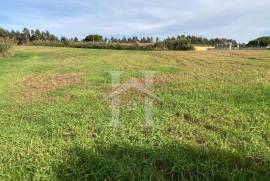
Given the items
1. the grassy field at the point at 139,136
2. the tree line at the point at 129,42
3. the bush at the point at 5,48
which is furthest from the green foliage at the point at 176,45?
the grassy field at the point at 139,136

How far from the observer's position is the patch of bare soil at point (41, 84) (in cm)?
814

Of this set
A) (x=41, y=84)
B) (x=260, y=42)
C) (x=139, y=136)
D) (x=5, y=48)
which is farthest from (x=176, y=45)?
(x=139, y=136)

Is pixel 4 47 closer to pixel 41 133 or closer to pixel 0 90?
pixel 0 90

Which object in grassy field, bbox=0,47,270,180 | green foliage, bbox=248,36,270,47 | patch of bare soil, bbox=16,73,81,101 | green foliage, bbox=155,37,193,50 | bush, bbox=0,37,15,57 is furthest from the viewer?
green foliage, bbox=248,36,270,47

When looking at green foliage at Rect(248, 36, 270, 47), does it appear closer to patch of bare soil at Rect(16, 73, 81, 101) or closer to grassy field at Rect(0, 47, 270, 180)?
patch of bare soil at Rect(16, 73, 81, 101)

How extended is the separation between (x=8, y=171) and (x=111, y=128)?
156 cm

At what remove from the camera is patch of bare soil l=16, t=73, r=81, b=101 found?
26.7ft

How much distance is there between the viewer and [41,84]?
9617 millimetres

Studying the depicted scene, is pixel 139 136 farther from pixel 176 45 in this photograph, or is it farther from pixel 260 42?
pixel 260 42

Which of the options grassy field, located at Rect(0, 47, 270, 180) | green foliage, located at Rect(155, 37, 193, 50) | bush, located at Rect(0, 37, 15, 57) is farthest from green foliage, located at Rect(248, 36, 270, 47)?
grassy field, located at Rect(0, 47, 270, 180)

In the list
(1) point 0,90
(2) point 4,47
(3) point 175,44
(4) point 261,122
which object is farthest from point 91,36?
(4) point 261,122

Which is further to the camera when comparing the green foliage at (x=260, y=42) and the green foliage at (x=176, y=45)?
the green foliage at (x=260, y=42)

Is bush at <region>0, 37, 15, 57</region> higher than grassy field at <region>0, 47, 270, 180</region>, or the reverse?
bush at <region>0, 37, 15, 57</region>

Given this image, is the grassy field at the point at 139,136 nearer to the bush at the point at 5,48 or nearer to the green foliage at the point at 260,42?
the bush at the point at 5,48
